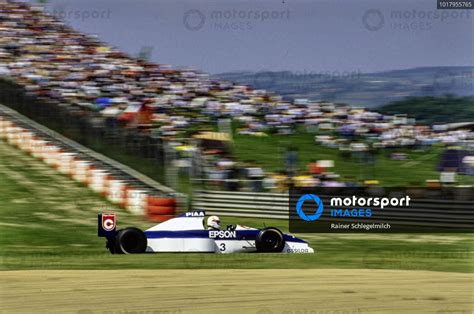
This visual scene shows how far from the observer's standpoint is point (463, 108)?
45.4ft

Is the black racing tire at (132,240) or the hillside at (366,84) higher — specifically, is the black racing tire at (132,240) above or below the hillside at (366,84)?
below

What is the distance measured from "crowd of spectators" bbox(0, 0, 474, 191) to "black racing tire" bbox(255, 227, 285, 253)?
1.47 meters

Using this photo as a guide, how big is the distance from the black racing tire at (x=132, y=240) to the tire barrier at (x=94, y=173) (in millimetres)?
946

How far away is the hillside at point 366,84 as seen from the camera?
12.8 metres

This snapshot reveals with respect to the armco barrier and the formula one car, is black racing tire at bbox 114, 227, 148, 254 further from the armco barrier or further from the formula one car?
the armco barrier

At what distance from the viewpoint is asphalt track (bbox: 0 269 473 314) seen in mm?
7812

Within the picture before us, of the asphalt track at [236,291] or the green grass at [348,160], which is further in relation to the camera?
the green grass at [348,160]

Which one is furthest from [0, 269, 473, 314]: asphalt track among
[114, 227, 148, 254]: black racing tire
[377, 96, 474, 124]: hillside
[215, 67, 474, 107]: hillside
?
[377, 96, 474, 124]: hillside

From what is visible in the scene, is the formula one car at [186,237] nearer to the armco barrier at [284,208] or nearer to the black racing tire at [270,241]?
the black racing tire at [270,241]

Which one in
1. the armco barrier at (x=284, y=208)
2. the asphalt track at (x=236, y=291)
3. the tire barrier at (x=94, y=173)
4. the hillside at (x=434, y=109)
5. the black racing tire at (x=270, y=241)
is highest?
the hillside at (x=434, y=109)

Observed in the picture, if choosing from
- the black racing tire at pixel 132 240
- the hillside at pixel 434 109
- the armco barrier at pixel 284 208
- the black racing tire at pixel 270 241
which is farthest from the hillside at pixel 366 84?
the black racing tire at pixel 132 240

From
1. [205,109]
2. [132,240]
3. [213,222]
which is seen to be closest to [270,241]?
[213,222]

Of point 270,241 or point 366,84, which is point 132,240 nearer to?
point 270,241

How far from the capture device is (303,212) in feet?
39.3
